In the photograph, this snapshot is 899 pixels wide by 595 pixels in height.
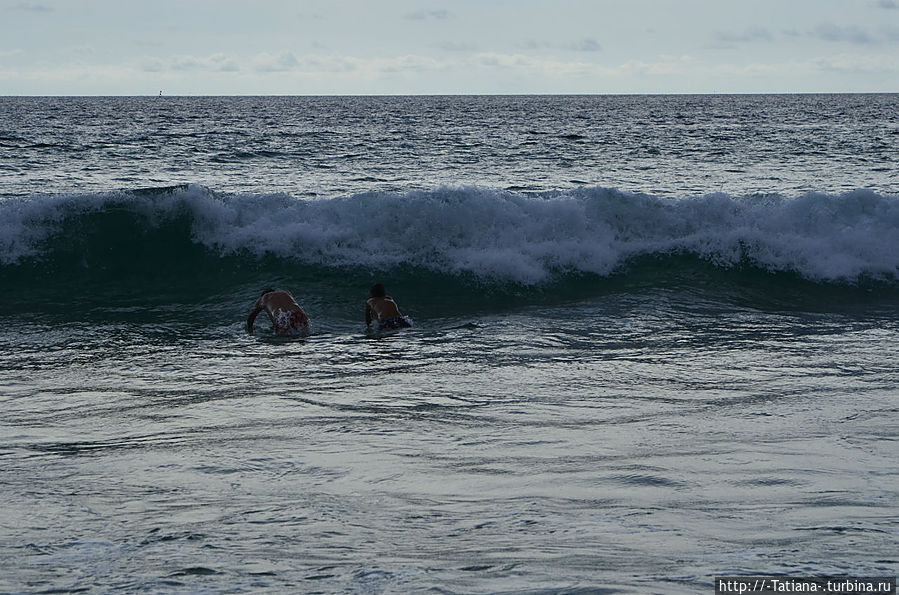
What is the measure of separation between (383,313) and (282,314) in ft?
3.69

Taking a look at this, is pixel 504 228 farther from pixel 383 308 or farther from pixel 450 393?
pixel 450 393

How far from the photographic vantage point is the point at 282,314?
1018 centimetres

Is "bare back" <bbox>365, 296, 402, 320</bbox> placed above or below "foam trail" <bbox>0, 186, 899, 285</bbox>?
below

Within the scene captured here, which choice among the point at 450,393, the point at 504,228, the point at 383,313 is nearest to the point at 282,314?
the point at 383,313

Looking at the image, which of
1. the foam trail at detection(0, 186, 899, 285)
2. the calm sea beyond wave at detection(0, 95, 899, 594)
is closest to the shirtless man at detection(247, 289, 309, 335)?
the calm sea beyond wave at detection(0, 95, 899, 594)

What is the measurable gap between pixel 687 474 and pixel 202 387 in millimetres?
4149

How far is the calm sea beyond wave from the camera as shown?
4.12m

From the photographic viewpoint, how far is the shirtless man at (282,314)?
33.2 ft

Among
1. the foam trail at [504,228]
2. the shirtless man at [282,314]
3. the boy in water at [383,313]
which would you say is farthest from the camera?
the foam trail at [504,228]

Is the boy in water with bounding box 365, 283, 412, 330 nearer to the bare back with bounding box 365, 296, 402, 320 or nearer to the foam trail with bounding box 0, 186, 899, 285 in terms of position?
the bare back with bounding box 365, 296, 402, 320

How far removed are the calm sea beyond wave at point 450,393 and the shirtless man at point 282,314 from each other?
0.16 metres

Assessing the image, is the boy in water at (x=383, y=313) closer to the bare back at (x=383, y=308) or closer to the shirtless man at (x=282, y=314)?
the bare back at (x=383, y=308)

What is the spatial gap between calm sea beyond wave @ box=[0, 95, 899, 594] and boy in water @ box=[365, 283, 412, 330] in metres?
0.24

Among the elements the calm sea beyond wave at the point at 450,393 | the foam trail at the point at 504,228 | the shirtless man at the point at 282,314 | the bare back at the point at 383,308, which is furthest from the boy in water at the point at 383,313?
the foam trail at the point at 504,228
